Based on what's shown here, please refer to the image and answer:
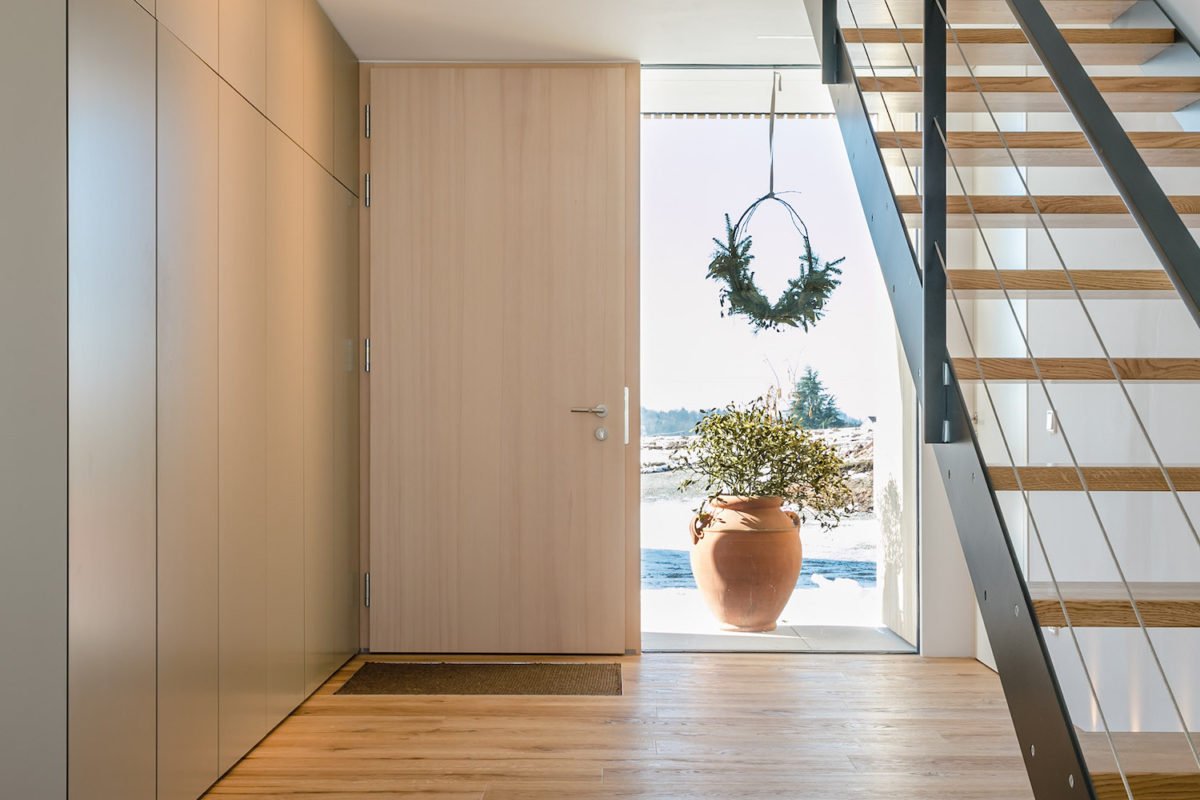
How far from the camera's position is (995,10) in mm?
3234

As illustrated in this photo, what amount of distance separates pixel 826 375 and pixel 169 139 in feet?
11.9

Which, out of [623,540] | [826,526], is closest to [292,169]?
[623,540]

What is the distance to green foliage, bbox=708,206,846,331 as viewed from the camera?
4.68 metres

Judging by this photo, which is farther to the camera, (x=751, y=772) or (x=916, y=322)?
(x=751, y=772)

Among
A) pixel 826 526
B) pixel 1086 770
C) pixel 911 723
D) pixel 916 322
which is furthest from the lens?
pixel 826 526

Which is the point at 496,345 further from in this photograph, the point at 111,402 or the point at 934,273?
the point at 934,273

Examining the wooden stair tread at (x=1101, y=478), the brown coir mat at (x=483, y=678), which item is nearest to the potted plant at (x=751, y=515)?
the brown coir mat at (x=483, y=678)

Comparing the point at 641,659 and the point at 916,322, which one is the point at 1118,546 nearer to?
the point at 916,322

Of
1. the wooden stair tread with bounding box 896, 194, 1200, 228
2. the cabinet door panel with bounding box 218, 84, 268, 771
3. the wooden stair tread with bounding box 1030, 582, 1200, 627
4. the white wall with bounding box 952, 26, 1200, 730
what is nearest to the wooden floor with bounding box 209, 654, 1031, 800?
the cabinet door panel with bounding box 218, 84, 268, 771

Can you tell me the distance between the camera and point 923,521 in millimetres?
4344

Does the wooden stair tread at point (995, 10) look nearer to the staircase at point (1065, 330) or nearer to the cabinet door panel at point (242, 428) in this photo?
the staircase at point (1065, 330)

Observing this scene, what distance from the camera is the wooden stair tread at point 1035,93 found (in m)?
2.70

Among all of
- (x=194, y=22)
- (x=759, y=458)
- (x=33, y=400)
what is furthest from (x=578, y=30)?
(x=33, y=400)

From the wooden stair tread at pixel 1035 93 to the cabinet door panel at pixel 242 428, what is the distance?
1.77 m
